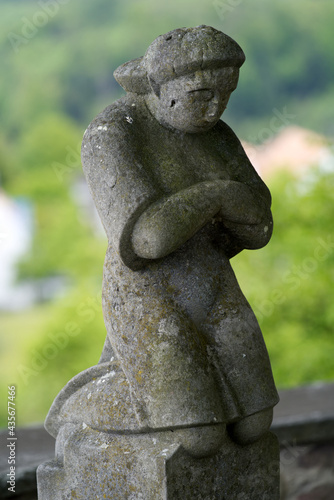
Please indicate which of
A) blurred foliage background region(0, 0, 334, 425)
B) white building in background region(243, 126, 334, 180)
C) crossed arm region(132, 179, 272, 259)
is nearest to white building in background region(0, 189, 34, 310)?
blurred foliage background region(0, 0, 334, 425)

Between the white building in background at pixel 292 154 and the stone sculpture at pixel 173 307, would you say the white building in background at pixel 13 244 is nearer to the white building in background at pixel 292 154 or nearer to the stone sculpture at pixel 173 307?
the white building in background at pixel 292 154

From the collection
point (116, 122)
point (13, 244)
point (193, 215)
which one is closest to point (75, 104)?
point (13, 244)

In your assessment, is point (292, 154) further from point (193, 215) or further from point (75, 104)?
point (193, 215)

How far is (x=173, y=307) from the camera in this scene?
205 centimetres

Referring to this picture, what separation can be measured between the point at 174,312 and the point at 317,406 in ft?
6.21

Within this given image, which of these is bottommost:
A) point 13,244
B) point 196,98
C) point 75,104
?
point 196,98

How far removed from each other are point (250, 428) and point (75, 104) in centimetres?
628

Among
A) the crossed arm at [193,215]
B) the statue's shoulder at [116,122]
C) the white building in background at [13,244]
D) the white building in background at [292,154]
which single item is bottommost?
the crossed arm at [193,215]

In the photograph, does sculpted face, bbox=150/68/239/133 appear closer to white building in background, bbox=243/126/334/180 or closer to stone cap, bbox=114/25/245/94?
stone cap, bbox=114/25/245/94

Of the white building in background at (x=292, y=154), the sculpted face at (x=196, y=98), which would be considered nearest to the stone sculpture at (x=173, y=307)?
the sculpted face at (x=196, y=98)

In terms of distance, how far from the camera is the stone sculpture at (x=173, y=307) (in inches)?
78.0

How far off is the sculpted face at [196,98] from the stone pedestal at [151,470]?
84cm

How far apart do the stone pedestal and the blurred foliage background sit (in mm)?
3672

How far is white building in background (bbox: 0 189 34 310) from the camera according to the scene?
25.2 feet
